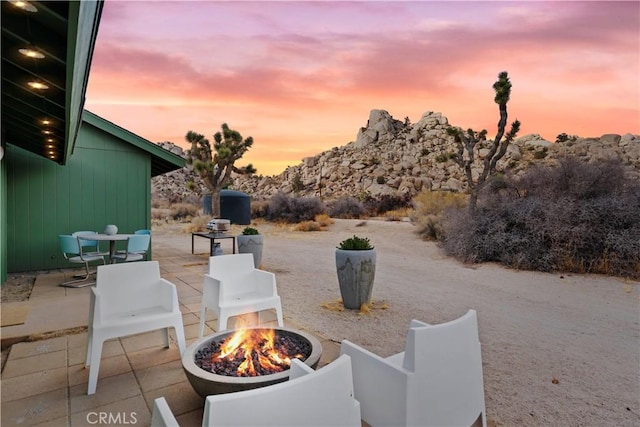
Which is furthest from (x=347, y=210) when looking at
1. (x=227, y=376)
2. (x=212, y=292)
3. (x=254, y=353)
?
(x=227, y=376)

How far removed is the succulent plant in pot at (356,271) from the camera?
163 inches

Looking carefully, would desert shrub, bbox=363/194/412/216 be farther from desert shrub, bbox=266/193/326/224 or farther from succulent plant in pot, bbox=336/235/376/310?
succulent plant in pot, bbox=336/235/376/310

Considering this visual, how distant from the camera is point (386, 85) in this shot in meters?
11.8

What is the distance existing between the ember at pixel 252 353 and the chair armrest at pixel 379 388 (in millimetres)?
433

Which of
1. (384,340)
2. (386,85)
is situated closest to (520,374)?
(384,340)

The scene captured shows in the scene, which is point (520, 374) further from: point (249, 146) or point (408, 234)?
point (249, 146)

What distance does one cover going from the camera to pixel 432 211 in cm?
1178

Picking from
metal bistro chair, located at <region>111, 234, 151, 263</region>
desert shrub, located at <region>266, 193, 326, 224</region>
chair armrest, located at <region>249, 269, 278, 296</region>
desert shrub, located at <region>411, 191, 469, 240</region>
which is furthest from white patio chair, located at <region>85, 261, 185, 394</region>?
desert shrub, located at <region>266, 193, 326, 224</region>

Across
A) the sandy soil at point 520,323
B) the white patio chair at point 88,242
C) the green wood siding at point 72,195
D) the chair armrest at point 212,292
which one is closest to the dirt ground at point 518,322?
the sandy soil at point 520,323

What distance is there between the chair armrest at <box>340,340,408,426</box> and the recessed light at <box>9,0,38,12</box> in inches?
85.3

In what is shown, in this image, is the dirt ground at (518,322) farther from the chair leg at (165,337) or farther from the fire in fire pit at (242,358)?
the chair leg at (165,337)

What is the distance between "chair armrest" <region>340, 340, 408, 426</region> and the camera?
1.51 m

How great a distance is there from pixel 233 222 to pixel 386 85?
985 centimetres

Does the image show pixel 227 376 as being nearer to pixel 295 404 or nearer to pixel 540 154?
pixel 295 404
